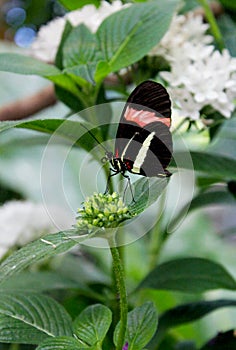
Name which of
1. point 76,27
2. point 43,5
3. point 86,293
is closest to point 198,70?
point 76,27

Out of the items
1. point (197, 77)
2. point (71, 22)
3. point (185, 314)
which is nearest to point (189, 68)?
point (197, 77)

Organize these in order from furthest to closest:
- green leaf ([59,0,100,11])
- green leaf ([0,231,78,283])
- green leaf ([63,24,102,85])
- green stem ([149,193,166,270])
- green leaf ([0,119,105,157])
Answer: green stem ([149,193,166,270])
green leaf ([59,0,100,11])
green leaf ([63,24,102,85])
green leaf ([0,119,105,157])
green leaf ([0,231,78,283])

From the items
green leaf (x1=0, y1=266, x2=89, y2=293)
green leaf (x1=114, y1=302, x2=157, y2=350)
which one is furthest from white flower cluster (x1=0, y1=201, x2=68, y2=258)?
green leaf (x1=114, y1=302, x2=157, y2=350)

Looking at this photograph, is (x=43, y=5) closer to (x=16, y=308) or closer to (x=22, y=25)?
(x=22, y=25)

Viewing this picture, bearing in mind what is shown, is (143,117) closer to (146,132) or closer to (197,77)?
(146,132)

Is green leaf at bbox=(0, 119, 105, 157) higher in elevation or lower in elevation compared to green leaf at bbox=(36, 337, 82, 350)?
higher

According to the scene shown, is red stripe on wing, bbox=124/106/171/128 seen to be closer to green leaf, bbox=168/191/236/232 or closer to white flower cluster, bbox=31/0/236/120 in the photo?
white flower cluster, bbox=31/0/236/120
